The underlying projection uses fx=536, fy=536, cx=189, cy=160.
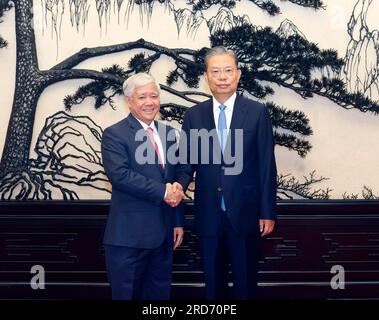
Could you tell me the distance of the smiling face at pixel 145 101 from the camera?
2.35m

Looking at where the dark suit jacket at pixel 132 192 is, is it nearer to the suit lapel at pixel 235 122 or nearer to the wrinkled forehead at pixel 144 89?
the wrinkled forehead at pixel 144 89

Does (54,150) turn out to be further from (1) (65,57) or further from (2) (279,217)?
(2) (279,217)

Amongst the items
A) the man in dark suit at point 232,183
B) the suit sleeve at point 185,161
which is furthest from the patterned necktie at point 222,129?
the suit sleeve at point 185,161

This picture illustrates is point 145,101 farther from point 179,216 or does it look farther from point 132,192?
point 179,216

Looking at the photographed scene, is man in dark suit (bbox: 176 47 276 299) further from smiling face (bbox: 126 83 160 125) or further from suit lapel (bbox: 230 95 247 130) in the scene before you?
smiling face (bbox: 126 83 160 125)

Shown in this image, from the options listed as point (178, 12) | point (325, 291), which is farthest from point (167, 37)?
point (325, 291)

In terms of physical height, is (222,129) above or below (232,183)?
above

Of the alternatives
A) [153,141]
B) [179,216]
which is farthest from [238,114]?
[179,216]

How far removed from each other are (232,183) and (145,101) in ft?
1.78

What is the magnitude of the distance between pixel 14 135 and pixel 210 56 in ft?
4.80

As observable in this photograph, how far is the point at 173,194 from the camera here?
2.34 meters

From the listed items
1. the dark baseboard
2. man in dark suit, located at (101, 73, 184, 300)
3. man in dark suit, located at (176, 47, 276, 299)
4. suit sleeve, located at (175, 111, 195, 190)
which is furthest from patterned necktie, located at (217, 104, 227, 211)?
the dark baseboard

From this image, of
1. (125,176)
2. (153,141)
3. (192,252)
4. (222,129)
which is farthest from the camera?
(192,252)

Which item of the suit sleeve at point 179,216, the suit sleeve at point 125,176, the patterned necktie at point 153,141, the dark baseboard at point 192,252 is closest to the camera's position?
the suit sleeve at point 125,176
